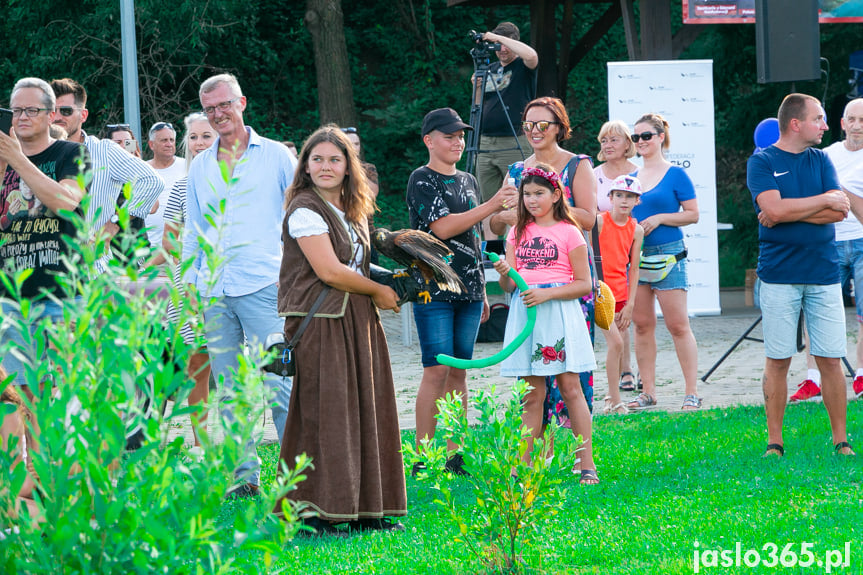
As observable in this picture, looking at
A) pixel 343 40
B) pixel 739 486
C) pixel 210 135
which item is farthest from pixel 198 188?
pixel 343 40

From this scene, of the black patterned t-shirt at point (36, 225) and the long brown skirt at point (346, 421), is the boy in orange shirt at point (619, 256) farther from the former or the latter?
the black patterned t-shirt at point (36, 225)

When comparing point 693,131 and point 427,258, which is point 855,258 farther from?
point 427,258

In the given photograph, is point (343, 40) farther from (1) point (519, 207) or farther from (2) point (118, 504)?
(2) point (118, 504)

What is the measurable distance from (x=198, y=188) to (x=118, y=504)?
334 cm

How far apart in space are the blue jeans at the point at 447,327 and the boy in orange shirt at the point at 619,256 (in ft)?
5.38

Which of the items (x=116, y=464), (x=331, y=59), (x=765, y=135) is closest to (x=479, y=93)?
(x=765, y=135)

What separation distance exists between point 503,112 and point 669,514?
20.5 feet

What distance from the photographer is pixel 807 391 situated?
7.50 metres

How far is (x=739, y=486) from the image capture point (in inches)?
200

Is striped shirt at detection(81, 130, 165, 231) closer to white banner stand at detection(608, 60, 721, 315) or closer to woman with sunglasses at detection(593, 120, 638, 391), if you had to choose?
woman with sunglasses at detection(593, 120, 638, 391)

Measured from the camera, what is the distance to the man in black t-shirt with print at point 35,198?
15.5 ft

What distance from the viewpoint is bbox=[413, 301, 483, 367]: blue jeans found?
5.63 meters

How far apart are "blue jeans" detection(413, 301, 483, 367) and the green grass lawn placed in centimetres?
72

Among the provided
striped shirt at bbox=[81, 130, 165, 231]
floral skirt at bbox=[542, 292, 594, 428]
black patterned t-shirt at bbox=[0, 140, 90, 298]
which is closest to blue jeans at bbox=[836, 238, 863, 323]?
floral skirt at bbox=[542, 292, 594, 428]
